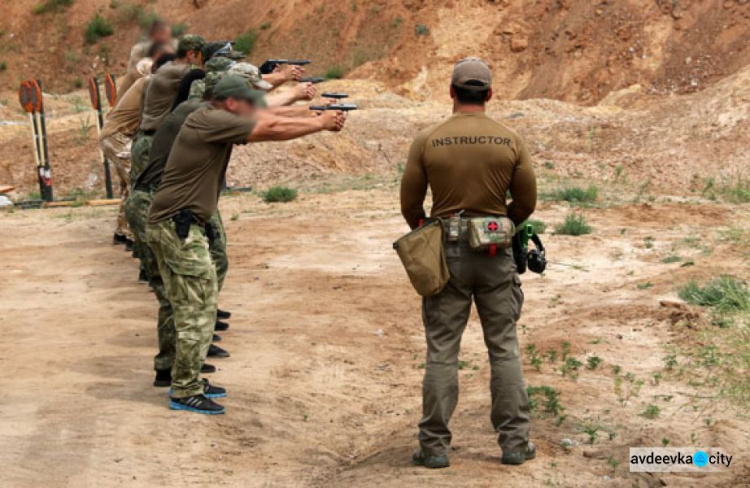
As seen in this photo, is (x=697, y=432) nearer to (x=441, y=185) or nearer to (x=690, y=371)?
(x=690, y=371)

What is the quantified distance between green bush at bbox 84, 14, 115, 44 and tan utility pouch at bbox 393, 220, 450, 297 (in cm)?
3441

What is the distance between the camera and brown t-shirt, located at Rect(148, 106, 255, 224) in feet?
19.9

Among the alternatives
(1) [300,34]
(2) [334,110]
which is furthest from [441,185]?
(1) [300,34]

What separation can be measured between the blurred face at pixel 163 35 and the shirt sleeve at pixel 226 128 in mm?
3396

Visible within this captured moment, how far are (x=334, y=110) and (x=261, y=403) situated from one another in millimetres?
1877

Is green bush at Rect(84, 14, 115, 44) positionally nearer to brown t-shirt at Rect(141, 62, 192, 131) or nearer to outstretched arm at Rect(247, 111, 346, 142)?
brown t-shirt at Rect(141, 62, 192, 131)

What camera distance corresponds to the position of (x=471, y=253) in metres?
5.33

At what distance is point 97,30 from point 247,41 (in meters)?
6.90

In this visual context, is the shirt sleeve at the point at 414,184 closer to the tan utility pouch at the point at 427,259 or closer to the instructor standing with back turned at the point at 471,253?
the instructor standing with back turned at the point at 471,253

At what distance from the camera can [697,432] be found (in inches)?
235

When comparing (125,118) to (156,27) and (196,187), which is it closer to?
(156,27)

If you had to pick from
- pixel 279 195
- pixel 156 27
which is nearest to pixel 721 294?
pixel 156 27

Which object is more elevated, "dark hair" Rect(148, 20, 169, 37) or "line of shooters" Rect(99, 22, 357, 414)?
Result: "dark hair" Rect(148, 20, 169, 37)

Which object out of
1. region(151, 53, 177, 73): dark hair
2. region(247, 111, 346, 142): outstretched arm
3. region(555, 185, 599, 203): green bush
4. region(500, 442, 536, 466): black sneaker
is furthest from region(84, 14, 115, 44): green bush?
region(500, 442, 536, 466): black sneaker
